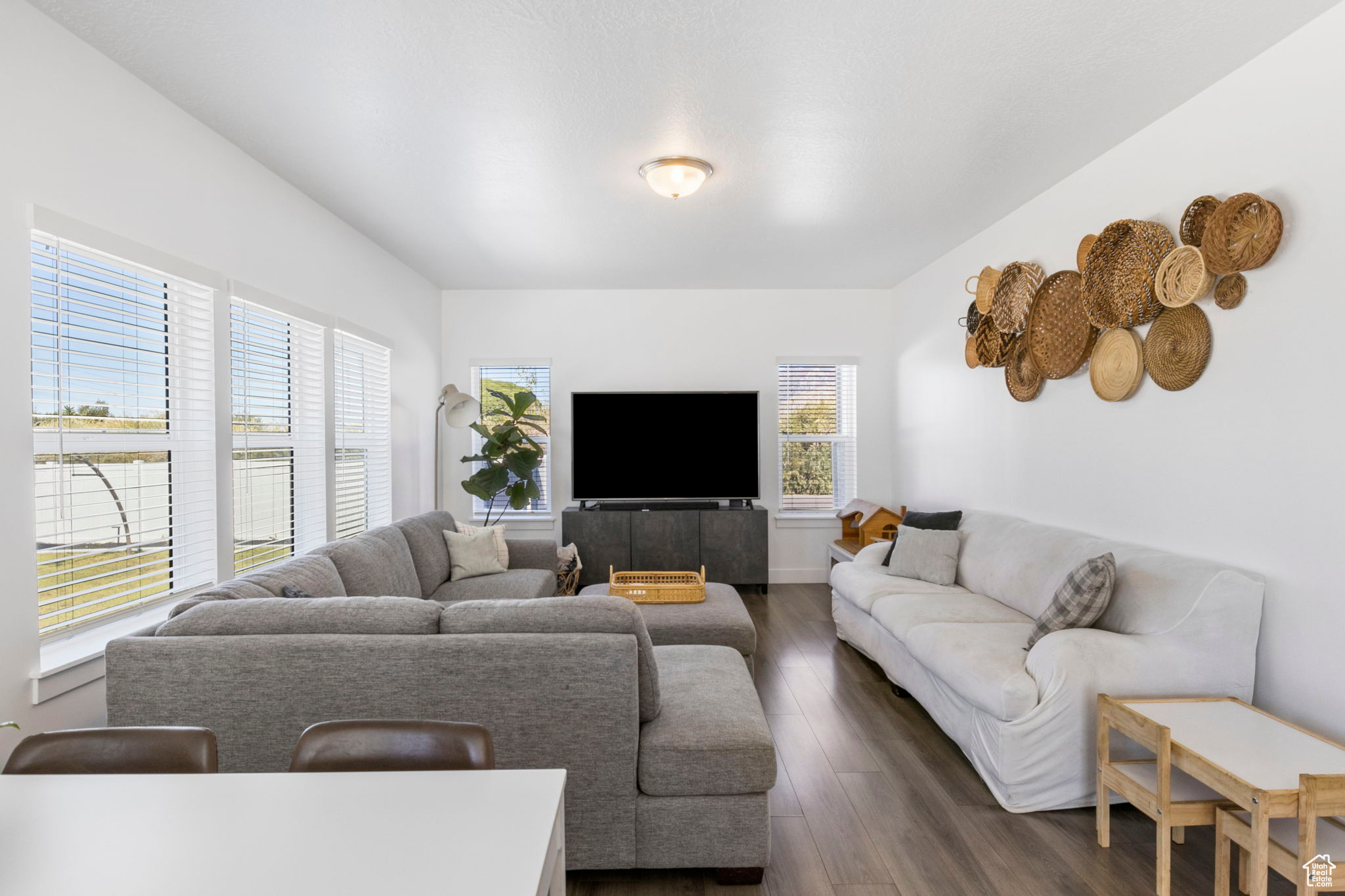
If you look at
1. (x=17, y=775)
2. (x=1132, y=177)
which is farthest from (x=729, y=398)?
(x=17, y=775)

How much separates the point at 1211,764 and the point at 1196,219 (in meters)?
1.96

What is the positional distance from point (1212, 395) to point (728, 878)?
8.14 feet

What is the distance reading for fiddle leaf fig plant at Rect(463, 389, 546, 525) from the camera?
5367mm

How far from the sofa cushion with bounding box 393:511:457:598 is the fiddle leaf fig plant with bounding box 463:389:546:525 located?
2.73ft

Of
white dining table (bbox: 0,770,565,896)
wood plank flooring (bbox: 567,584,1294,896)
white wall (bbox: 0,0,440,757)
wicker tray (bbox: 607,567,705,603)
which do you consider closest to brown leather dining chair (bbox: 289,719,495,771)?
white dining table (bbox: 0,770,565,896)

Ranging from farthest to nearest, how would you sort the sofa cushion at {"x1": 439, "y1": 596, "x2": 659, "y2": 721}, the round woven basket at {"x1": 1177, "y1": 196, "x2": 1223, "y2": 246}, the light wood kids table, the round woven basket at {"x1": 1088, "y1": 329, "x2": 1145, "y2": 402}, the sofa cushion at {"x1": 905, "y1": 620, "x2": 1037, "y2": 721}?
the round woven basket at {"x1": 1088, "y1": 329, "x2": 1145, "y2": 402} → the round woven basket at {"x1": 1177, "y1": 196, "x2": 1223, "y2": 246} → the sofa cushion at {"x1": 905, "y1": 620, "x2": 1037, "y2": 721} → the sofa cushion at {"x1": 439, "y1": 596, "x2": 659, "y2": 721} → the light wood kids table

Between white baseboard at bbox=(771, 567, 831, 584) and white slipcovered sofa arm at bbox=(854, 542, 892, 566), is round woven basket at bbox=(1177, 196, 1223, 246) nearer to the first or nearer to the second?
white slipcovered sofa arm at bbox=(854, 542, 892, 566)

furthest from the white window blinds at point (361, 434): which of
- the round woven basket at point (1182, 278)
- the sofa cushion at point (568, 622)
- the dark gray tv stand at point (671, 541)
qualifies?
the round woven basket at point (1182, 278)

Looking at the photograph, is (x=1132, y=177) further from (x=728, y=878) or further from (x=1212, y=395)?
(x=728, y=878)

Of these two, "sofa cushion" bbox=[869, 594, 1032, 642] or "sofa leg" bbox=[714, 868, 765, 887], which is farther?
"sofa cushion" bbox=[869, 594, 1032, 642]

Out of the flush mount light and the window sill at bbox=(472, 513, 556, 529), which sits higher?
the flush mount light

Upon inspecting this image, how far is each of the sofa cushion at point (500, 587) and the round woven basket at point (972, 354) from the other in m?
3.07

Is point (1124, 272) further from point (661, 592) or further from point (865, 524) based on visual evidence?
point (865, 524)

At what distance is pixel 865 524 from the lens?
5445 millimetres
